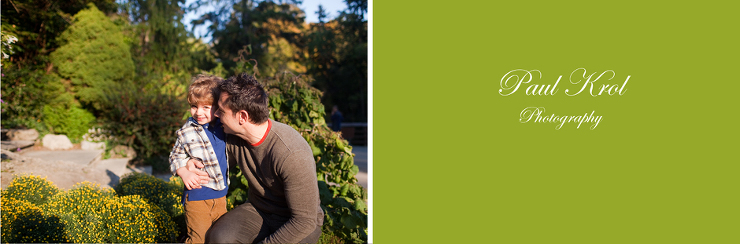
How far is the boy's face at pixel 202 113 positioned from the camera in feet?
7.04

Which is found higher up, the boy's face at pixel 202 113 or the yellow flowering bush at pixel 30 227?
the boy's face at pixel 202 113

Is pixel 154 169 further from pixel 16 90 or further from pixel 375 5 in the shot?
pixel 375 5

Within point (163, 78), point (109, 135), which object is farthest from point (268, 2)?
point (109, 135)

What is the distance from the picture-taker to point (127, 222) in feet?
7.84

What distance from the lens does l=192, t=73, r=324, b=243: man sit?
6.09 ft

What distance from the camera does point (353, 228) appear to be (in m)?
2.75

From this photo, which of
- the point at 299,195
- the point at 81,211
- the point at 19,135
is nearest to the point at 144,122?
the point at 19,135

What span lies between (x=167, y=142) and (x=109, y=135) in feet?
3.05

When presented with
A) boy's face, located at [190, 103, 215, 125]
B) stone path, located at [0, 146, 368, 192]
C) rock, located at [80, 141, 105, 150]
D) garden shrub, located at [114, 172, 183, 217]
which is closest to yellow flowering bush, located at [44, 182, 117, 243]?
garden shrub, located at [114, 172, 183, 217]

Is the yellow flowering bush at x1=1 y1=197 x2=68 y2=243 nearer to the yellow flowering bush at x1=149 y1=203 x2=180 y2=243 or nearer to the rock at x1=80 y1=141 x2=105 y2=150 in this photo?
the yellow flowering bush at x1=149 y1=203 x2=180 y2=243

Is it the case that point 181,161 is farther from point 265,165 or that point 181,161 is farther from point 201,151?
Result: point 265,165

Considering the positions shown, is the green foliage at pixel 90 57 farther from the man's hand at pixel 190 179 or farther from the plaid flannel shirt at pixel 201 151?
the man's hand at pixel 190 179

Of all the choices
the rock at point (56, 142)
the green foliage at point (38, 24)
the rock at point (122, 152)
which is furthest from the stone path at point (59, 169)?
the green foliage at point (38, 24)

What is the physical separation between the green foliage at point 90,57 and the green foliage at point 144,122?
0.45 m
